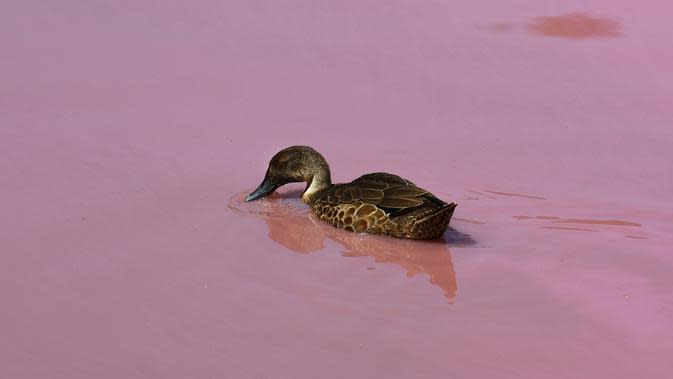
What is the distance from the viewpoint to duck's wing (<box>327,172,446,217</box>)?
7.53m

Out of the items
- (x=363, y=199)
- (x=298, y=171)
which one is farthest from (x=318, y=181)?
(x=363, y=199)

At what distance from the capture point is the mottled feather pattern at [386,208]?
744 centimetres

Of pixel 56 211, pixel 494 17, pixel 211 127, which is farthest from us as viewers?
pixel 494 17

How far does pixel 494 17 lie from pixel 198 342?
7.53m

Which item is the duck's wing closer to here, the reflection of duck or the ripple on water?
the reflection of duck

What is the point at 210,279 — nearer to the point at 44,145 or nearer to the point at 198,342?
the point at 198,342

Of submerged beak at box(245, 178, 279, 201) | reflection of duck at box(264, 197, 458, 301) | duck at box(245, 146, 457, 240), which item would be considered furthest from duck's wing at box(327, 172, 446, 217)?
submerged beak at box(245, 178, 279, 201)

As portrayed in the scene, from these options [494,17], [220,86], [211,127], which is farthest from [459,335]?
[494,17]

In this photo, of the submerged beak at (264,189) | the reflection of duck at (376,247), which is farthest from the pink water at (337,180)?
the submerged beak at (264,189)

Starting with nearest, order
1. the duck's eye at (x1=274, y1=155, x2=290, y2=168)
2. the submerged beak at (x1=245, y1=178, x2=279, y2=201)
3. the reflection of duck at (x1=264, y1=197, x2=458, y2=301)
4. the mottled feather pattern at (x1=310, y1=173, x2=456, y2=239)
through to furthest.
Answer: the reflection of duck at (x1=264, y1=197, x2=458, y2=301) < the mottled feather pattern at (x1=310, y1=173, x2=456, y2=239) < the submerged beak at (x1=245, y1=178, x2=279, y2=201) < the duck's eye at (x1=274, y1=155, x2=290, y2=168)

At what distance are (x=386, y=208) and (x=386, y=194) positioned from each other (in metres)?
0.13

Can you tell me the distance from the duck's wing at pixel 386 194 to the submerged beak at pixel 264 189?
2.03ft

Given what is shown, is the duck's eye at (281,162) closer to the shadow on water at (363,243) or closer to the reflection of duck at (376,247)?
the shadow on water at (363,243)

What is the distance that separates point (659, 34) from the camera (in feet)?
38.6
